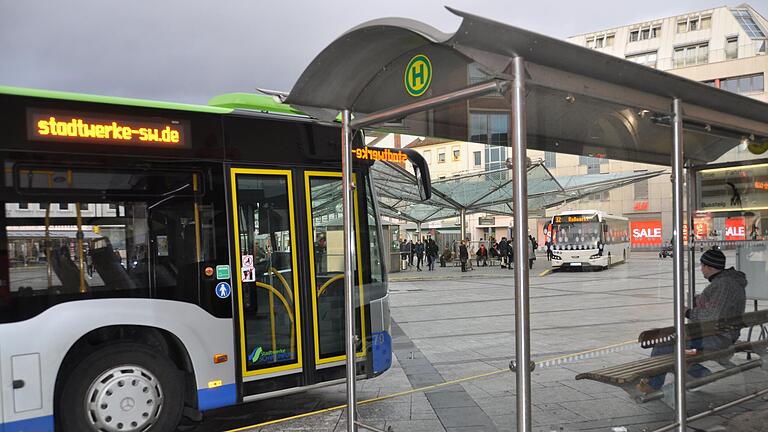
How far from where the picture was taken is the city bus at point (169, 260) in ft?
13.9

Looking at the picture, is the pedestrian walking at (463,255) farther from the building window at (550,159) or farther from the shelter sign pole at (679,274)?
the shelter sign pole at (679,274)

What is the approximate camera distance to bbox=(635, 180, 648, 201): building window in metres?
4.64

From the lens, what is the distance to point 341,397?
6074mm

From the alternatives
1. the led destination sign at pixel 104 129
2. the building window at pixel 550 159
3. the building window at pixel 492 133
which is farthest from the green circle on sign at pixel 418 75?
the led destination sign at pixel 104 129

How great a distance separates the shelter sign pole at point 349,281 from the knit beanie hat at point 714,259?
3333 millimetres

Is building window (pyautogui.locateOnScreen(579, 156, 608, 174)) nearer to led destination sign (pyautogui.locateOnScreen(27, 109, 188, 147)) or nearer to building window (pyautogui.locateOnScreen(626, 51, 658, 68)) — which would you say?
building window (pyautogui.locateOnScreen(626, 51, 658, 68))

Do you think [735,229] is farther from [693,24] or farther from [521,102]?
[693,24]

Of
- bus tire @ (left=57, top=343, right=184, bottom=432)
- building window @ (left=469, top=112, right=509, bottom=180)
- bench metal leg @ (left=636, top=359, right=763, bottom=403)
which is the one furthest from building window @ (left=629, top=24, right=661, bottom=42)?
bus tire @ (left=57, top=343, right=184, bottom=432)

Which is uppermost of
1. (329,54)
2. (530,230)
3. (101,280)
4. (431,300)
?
(329,54)

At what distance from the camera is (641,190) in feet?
15.5

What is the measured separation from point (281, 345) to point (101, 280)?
5.39ft

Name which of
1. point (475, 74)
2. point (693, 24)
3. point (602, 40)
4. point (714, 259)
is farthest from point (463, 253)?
point (475, 74)

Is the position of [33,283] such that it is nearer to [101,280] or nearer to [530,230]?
[101,280]

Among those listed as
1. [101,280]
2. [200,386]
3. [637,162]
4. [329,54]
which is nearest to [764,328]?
[637,162]
